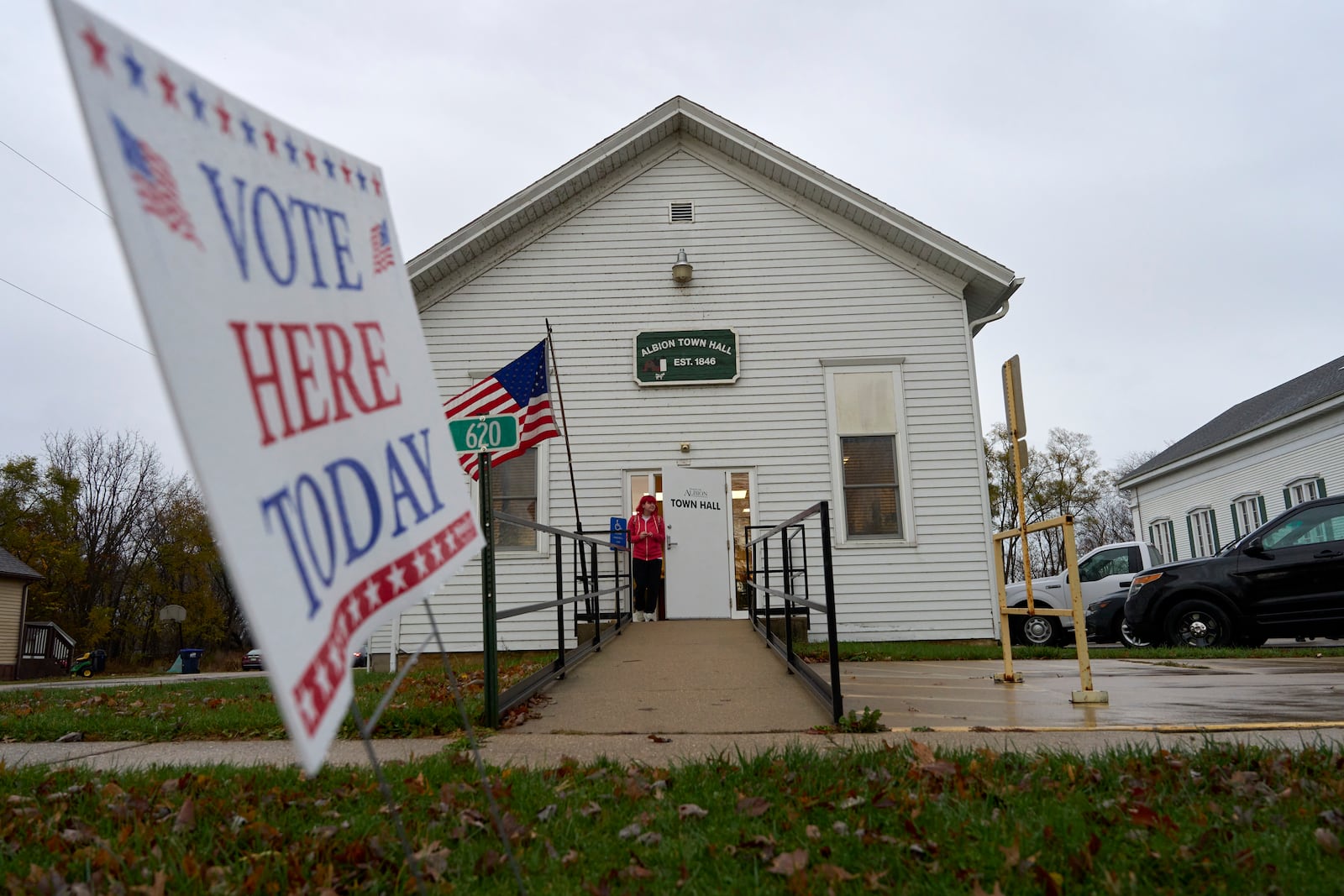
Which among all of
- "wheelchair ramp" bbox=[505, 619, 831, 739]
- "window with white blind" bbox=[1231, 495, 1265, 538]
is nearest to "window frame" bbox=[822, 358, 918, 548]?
"wheelchair ramp" bbox=[505, 619, 831, 739]

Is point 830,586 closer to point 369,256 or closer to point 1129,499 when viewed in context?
point 369,256

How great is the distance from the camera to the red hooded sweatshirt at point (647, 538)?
37.2ft

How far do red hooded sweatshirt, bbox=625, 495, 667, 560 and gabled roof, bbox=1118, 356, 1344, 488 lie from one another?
16121 millimetres

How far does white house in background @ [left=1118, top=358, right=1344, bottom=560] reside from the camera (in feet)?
64.2

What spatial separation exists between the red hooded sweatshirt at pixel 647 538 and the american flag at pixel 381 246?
902 centimetres

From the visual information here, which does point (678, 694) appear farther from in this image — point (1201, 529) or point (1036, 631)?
point (1201, 529)

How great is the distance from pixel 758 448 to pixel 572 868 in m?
9.95

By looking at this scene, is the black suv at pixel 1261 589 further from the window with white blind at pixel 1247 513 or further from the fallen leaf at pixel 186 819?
the window with white blind at pixel 1247 513

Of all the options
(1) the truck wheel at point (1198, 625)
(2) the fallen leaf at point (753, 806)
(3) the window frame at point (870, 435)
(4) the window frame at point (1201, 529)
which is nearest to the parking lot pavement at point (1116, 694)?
(1) the truck wheel at point (1198, 625)

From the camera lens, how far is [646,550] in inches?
449

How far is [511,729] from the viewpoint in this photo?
15.8ft

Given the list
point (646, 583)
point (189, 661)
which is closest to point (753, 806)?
point (646, 583)

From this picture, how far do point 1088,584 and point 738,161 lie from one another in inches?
384

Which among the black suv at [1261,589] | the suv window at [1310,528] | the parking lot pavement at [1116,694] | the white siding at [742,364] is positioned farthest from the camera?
the white siding at [742,364]
